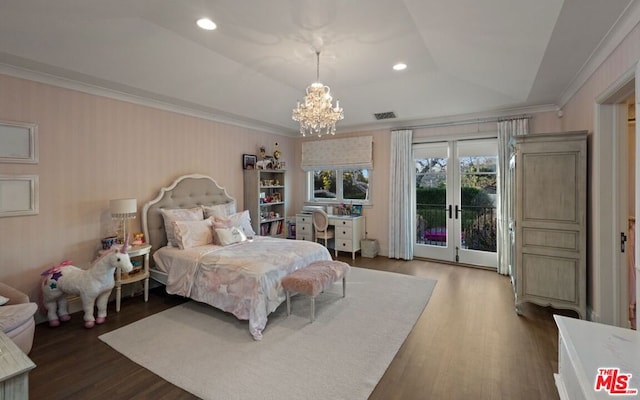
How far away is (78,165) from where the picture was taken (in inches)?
131

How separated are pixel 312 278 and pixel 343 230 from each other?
2773mm

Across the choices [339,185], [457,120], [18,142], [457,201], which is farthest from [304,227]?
[18,142]

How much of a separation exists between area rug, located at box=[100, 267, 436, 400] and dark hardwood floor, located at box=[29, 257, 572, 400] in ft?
0.38

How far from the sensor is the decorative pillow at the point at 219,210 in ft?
14.4

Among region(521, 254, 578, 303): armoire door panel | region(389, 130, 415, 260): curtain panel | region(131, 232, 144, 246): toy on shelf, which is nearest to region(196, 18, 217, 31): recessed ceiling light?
region(131, 232, 144, 246): toy on shelf

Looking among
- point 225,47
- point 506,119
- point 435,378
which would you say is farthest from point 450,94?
point 435,378

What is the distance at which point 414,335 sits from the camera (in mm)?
2766

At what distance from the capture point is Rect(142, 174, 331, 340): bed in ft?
9.33

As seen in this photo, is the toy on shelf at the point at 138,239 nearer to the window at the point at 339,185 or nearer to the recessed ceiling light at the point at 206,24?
the recessed ceiling light at the point at 206,24

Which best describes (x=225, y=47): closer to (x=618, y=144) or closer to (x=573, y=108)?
(x=618, y=144)

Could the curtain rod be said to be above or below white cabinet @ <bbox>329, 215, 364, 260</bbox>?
above

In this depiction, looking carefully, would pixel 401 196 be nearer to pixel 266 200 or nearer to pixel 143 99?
pixel 266 200

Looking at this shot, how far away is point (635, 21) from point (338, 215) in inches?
187
